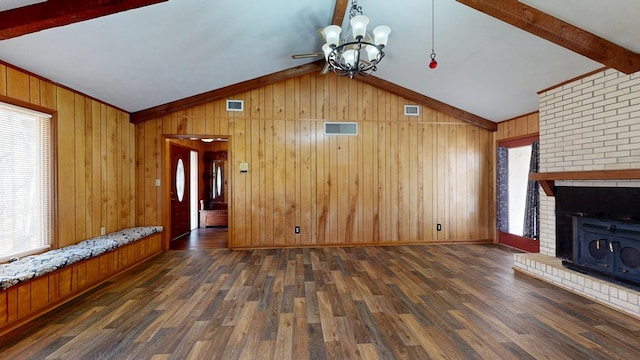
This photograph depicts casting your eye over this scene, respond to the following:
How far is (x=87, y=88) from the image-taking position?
141 inches

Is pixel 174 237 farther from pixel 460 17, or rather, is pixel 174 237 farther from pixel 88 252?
pixel 460 17

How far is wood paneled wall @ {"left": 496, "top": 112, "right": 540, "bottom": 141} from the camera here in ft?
15.0

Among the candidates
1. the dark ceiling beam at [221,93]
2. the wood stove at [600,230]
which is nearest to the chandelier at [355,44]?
the dark ceiling beam at [221,93]

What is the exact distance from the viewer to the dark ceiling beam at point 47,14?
2.16m

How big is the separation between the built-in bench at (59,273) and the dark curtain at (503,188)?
6.30 m

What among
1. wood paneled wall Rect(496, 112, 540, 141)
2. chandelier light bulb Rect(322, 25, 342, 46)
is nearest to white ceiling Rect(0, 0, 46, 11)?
chandelier light bulb Rect(322, 25, 342, 46)

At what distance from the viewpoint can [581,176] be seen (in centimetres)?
316

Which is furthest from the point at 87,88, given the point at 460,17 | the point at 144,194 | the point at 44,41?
the point at 460,17

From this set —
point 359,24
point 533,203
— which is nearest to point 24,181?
point 359,24

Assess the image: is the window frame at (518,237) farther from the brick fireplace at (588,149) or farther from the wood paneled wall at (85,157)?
the wood paneled wall at (85,157)

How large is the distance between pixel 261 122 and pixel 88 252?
10.3 ft

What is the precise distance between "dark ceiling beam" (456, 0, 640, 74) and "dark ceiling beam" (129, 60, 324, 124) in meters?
2.93

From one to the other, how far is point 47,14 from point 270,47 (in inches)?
93.6

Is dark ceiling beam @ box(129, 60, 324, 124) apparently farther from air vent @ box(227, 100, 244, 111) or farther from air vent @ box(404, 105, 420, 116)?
air vent @ box(404, 105, 420, 116)
